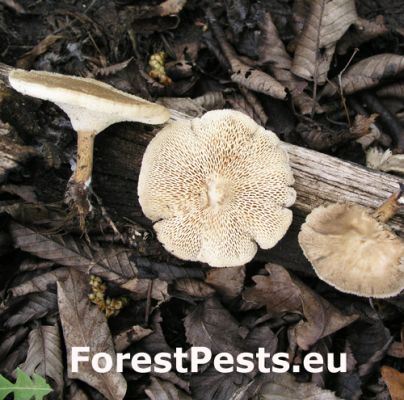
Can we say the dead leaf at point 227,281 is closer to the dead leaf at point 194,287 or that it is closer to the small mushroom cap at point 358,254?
the dead leaf at point 194,287

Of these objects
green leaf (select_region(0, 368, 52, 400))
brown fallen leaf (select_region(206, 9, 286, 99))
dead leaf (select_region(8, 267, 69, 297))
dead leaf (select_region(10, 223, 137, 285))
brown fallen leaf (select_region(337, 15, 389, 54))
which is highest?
brown fallen leaf (select_region(337, 15, 389, 54))

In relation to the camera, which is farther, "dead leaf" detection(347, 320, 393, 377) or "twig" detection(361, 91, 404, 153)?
"twig" detection(361, 91, 404, 153)

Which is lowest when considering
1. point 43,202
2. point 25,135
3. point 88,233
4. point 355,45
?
point 88,233

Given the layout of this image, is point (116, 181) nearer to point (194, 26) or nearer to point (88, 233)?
point (88, 233)

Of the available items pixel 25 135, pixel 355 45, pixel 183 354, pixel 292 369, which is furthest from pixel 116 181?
pixel 355 45

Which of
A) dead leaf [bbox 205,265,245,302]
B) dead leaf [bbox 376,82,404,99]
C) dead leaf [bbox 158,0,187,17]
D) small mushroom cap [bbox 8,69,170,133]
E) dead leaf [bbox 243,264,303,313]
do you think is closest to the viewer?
small mushroom cap [bbox 8,69,170,133]

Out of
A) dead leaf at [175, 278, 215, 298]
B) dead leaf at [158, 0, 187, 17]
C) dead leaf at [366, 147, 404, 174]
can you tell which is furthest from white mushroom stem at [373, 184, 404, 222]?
dead leaf at [158, 0, 187, 17]

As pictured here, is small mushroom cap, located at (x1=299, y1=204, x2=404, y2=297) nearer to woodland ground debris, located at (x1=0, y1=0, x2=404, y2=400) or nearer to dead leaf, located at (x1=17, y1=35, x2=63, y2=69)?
woodland ground debris, located at (x1=0, y1=0, x2=404, y2=400)
